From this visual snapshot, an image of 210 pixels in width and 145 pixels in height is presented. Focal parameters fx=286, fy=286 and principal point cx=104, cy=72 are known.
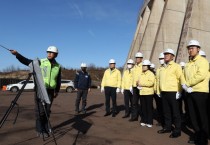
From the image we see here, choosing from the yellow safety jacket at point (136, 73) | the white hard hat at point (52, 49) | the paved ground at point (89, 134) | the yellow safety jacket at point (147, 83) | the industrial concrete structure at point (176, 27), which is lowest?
the paved ground at point (89, 134)

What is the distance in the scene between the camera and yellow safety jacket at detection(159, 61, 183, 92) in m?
7.43

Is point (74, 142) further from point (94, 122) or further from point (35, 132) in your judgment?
point (94, 122)

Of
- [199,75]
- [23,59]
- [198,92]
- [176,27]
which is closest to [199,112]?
[198,92]

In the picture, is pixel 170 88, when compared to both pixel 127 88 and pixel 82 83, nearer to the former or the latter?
pixel 127 88

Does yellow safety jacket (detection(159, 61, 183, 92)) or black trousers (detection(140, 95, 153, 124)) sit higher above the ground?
yellow safety jacket (detection(159, 61, 183, 92))

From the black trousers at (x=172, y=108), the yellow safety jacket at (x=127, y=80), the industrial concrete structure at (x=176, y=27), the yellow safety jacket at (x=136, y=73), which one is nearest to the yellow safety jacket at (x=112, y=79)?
the yellow safety jacket at (x=127, y=80)

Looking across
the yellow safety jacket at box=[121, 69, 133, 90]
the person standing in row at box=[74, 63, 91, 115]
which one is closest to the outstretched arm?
the yellow safety jacket at box=[121, 69, 133, 90]

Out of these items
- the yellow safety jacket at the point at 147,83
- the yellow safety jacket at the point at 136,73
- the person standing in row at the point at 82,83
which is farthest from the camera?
the person standing in row at the point at 82,83

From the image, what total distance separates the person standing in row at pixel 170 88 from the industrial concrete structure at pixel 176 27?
28.8ft

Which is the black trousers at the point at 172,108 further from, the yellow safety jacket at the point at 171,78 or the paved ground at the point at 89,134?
the paved ground at the point at 89,134

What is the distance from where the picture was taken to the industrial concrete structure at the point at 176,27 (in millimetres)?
16438

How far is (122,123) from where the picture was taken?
9.32 m

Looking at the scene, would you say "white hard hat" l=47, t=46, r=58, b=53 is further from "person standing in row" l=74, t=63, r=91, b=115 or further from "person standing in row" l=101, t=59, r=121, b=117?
"person standing in row" l=74, t=63, r=91, b=115

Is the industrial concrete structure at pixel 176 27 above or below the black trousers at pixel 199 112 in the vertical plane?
above
